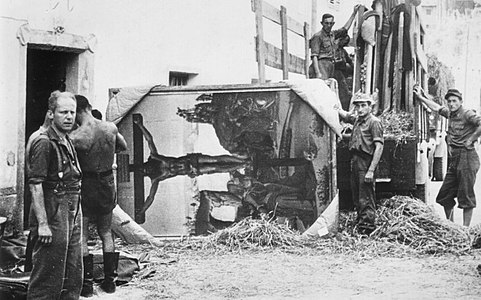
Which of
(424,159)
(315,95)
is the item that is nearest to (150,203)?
(315,95)

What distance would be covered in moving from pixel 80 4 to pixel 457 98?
4.62 meters

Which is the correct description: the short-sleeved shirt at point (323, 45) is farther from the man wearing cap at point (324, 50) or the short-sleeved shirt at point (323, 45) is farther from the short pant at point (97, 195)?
the short pant at point (97, 195)

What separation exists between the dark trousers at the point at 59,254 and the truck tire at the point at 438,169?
848 cm

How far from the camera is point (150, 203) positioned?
8.39 metres

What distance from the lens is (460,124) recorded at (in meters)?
8.70

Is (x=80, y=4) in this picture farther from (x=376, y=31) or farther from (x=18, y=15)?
(x=376, y=31)

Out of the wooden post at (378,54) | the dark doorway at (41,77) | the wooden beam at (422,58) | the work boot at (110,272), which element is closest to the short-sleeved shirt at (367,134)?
the wooden post at (378,54)

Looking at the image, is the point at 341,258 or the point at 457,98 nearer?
the point at 341,258

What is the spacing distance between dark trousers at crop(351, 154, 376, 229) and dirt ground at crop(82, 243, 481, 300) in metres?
0.92

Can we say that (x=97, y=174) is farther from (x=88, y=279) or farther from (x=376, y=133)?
(x=376, y=133)

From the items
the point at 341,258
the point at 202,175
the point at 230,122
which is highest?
the point at 230,122

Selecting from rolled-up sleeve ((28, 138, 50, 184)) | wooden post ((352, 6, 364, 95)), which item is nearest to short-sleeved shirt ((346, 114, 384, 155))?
wooden post ((352, 6, 364, 95))

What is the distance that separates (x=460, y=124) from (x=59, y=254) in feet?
18.5

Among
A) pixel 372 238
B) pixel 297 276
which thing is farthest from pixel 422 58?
pixel 297 276
